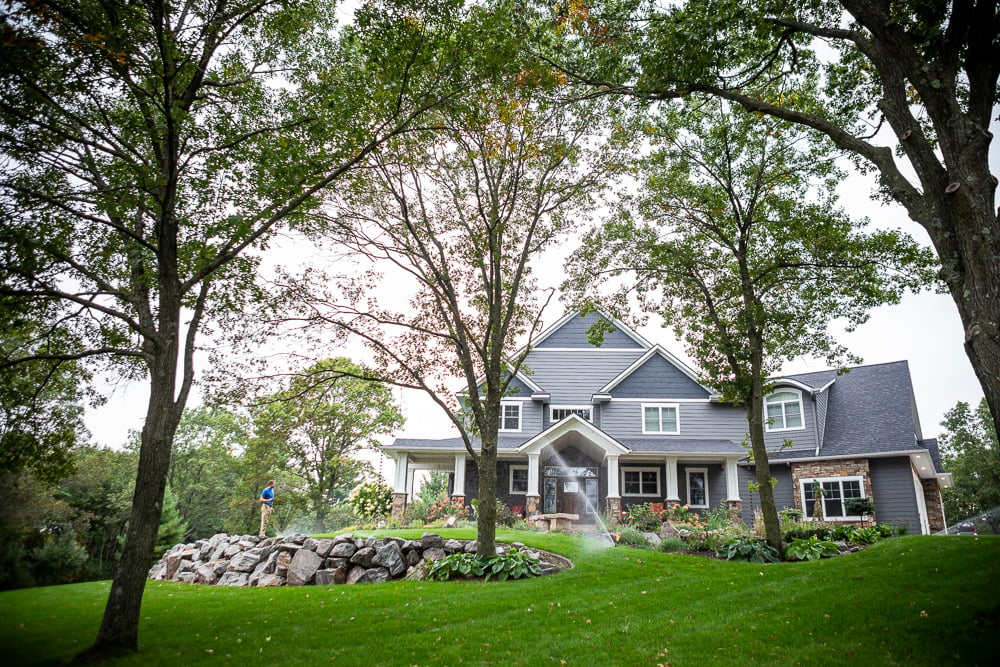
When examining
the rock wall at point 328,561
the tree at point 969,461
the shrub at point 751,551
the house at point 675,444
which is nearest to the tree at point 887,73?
the shrub at point 751,551

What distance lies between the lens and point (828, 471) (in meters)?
19.9

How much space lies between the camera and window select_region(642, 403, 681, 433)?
2334cm

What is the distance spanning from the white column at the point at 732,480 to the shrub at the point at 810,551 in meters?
8.06

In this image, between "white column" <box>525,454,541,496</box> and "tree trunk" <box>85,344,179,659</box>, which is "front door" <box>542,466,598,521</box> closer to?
"white column" <box>525,454,541,496</box>

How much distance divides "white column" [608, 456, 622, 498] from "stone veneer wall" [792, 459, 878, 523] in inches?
259

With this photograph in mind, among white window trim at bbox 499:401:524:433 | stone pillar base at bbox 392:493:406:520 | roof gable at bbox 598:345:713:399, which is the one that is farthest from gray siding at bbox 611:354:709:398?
stone pillar base at bbox 392:493:406:520

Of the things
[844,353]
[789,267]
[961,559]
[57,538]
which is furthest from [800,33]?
[57,538]

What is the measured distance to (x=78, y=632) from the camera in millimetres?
6789

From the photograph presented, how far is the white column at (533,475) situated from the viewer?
20.7 m

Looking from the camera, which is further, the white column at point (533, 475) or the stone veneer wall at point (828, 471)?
the white column at point (533, 475)

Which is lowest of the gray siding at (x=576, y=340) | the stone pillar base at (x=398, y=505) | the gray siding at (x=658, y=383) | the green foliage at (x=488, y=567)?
the green foliage at (x=488, y=567)

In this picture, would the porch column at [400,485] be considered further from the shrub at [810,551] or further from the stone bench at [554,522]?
the shrub at [810,551]

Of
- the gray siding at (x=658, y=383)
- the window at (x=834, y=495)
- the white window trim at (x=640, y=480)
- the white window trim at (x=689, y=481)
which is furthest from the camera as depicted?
the gray siding at (x=658, y=383)

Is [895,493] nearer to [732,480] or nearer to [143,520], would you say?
[732,480]
